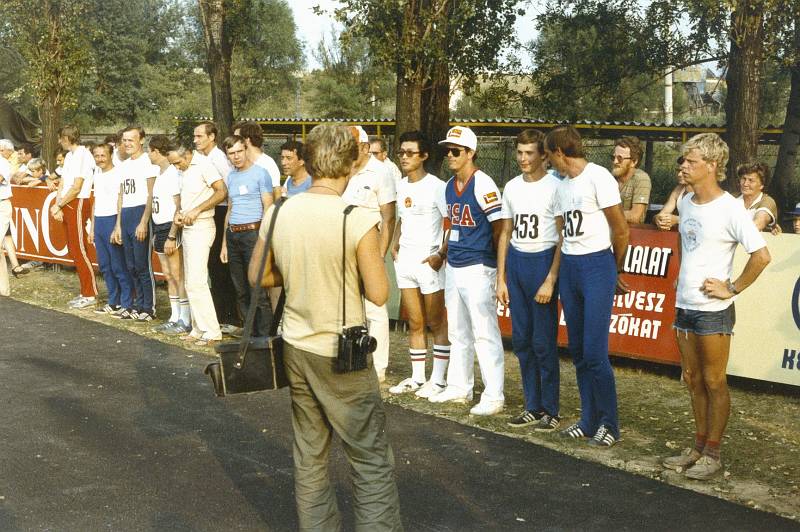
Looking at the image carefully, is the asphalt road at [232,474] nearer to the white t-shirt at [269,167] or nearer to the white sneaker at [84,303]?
the white t-shirt at [269,167]

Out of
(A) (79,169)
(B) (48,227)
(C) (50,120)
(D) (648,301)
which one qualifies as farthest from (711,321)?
(C) (50,120)

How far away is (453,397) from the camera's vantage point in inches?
299

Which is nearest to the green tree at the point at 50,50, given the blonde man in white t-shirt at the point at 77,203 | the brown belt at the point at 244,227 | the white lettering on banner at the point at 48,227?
the white lettering on banner at the point at 48,227

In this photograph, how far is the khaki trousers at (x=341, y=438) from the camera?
412 cm

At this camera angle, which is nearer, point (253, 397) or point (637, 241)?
point (253, 397)

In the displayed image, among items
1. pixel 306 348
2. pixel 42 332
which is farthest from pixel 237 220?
pixel 306 348

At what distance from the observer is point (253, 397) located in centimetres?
771

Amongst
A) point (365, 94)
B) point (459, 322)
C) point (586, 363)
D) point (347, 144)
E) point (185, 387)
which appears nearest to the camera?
point (347, 144)

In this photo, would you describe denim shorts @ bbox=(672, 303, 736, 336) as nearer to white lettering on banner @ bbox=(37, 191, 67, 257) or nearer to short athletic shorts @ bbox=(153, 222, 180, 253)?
short athletic shorts @ bbox=(153, 222, 180, 253)

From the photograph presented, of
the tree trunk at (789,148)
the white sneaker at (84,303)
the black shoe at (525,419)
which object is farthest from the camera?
the tree trunk at (789,148)

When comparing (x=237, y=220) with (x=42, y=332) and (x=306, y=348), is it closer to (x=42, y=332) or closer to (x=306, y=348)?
(x=42, y=332)

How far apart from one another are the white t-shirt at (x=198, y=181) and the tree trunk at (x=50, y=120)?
A: 58.6ft

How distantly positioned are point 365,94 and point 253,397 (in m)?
43.6

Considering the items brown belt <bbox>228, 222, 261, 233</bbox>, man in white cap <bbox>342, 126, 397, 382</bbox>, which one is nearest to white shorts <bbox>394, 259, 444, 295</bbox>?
man in white cap <bbox>342, 126, 397, 382</bbox>
